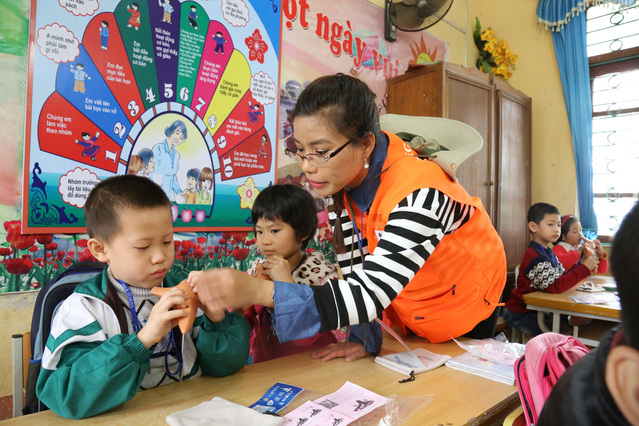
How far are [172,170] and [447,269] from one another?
1655 millimetres

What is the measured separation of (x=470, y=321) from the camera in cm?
138

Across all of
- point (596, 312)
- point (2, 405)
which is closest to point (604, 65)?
point (596, 312)

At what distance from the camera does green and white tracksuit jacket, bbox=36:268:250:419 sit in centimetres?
86

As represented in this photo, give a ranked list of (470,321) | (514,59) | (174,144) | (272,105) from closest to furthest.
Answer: (470,321) → (174,144) → (272,105) → (514,59)

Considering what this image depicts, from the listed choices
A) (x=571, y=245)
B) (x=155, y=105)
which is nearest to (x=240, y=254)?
(x=155, y=105)

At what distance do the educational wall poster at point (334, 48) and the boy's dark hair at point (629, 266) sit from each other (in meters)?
2.46

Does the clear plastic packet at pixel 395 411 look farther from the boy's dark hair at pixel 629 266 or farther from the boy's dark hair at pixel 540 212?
the boy's dark hair at pixel 540 212

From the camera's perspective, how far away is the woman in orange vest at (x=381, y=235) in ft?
3.07

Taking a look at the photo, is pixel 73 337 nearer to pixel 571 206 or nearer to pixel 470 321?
pixel 470 321

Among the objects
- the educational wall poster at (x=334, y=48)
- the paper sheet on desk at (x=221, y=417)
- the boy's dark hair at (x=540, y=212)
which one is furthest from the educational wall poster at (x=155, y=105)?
the boy's dark hair at (x=540, y=212)

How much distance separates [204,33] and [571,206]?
4.11m

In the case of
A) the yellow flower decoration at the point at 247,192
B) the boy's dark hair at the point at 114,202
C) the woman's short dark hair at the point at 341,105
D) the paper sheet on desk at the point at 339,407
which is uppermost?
the woman's short dark hair at the point at 341,105

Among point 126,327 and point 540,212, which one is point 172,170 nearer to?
point 126,327

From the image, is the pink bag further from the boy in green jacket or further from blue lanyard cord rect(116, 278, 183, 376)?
blue lanyard cord rect(116, 278, 183, 376)
